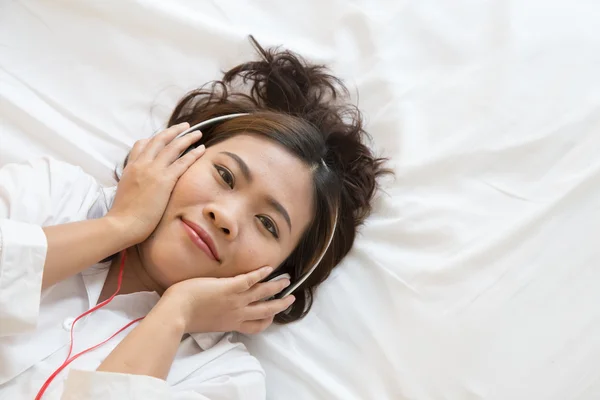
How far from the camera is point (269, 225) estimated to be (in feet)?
3.62

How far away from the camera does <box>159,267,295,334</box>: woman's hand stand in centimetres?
103

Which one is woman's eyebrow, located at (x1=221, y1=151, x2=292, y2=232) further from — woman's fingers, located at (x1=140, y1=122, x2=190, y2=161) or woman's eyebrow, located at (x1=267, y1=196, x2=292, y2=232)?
woman's fingers, located at (x1=140, y1=122, x2=190, y2=161)

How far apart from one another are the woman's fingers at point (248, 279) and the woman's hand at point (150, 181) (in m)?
0.18

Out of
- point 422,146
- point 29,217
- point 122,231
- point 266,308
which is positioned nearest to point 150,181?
point 122,231

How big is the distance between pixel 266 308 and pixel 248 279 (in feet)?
0.27

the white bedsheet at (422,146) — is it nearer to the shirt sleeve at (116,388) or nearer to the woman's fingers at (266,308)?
the woman's fingers at (266,308)

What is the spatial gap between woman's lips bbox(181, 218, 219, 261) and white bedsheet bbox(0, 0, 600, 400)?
0.24 m

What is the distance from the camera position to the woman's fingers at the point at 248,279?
42.1 inches

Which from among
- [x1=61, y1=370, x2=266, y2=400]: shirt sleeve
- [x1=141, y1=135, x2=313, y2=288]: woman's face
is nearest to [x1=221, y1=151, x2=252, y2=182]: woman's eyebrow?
[x1=141, y1=135, x2=313, y2=288]: woman's face

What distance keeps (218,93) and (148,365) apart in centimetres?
66

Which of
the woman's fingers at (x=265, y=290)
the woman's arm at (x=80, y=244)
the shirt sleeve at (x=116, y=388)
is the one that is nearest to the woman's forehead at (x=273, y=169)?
the woman's fingers at (x=265, y=290)

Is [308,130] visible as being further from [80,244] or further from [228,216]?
[80,244]

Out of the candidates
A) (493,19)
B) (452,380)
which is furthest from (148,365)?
(493,19)

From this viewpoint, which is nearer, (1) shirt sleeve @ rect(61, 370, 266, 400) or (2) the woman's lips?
(1) shirt sleeve @ rect(61, 370, 266, 400)
